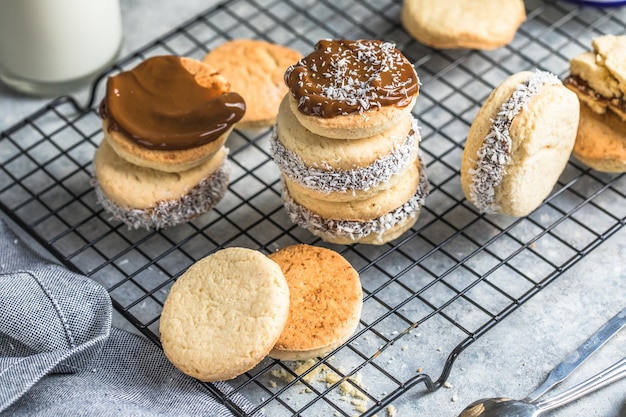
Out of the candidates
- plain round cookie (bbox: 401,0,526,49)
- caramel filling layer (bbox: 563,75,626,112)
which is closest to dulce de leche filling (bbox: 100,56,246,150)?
plain round cookie (bbox: 401,0,526,49)

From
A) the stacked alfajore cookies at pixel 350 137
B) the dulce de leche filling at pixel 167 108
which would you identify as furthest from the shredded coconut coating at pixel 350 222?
the dulce de leche filling at pixel 167 108

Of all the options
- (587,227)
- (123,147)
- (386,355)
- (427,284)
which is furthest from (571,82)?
(123,147)

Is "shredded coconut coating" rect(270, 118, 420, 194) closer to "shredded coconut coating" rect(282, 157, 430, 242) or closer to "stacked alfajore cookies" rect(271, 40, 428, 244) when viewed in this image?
"stacked alfajore cookies" rect(271, 40, 428, 244)

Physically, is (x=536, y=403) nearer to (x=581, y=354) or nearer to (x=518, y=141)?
(x=581, y=354)

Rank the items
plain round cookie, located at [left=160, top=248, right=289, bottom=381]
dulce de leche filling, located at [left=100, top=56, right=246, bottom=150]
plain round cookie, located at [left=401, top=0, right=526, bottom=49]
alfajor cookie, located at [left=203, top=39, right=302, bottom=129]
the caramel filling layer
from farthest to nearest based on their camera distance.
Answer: plain round cookie, located at [left=401, top=0, right=526, bottom=49] < alfajor cookie, located at [left=203, top=39, right=302, bottom=129] < the caramel filling layer < dulce de leche filling, located at [left=100, top=56, right=246, bottom=150] < plain round cookie, located at [left=160, top=248, right=289, bottom=381]

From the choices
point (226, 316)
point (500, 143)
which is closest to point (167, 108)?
point (226, 316)

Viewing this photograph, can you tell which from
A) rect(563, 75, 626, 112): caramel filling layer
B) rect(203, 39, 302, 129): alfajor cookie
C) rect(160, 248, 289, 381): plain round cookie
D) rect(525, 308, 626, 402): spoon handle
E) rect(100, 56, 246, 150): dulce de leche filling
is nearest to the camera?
rect(160, 248, 289, 381): plain round cookie
